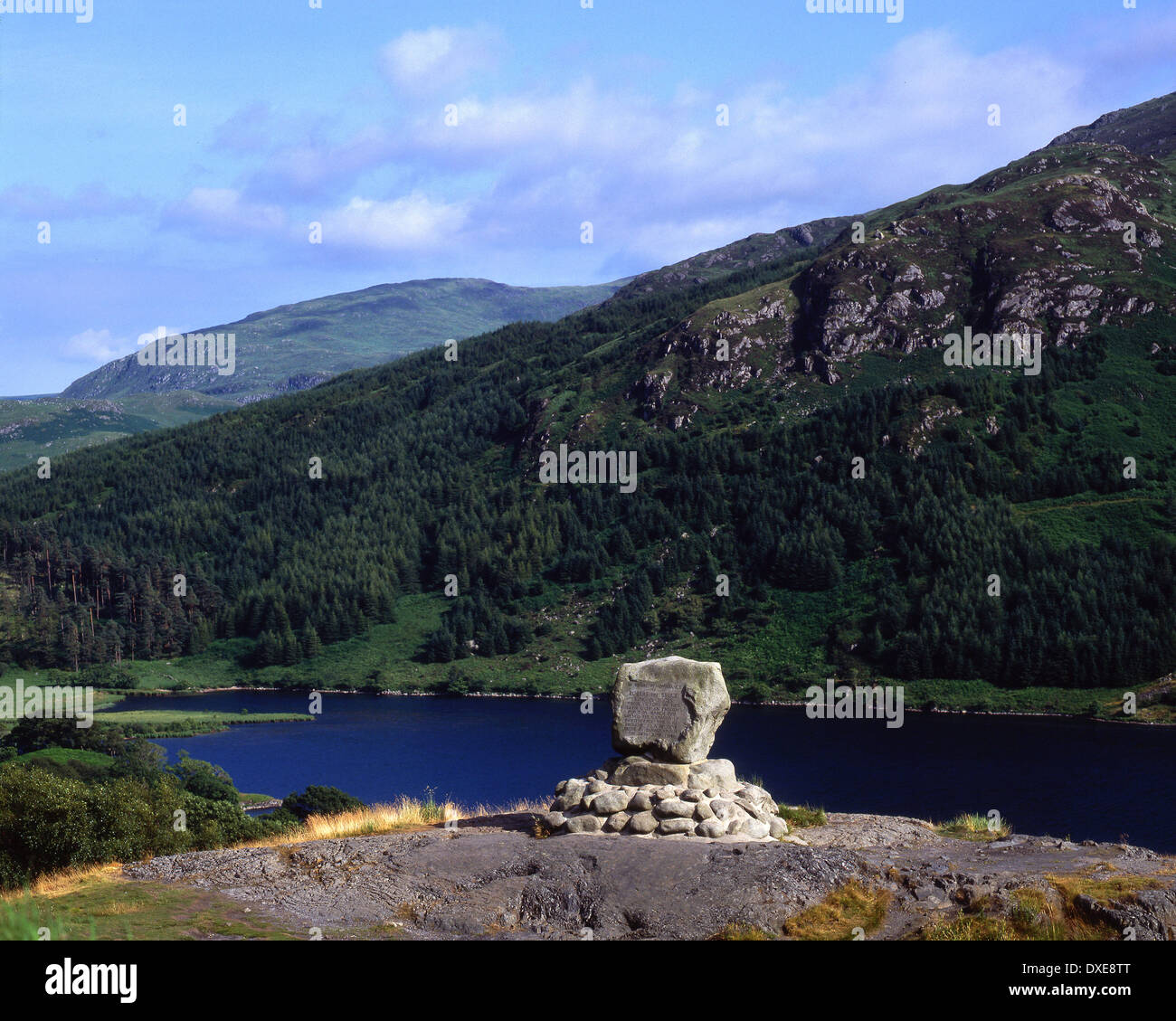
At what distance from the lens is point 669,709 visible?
31875mm

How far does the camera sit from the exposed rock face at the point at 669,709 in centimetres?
3153

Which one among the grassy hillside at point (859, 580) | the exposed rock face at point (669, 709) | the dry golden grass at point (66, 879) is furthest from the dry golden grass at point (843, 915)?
the grassy hillside at point (859, 580)

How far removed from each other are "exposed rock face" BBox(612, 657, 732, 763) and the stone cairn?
3 centimetres

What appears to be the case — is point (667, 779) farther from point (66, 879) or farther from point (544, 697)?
point (544, 697)

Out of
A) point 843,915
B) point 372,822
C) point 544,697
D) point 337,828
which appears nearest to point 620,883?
point 843,915

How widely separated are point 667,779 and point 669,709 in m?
2.32

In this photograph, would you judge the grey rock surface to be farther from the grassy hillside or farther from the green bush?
the grassy hillside

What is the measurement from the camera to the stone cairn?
28.2 meters

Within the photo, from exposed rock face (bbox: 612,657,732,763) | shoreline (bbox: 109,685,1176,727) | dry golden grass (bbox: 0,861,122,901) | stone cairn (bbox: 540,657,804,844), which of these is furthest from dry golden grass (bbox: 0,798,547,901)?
shoreline (bbox: 109,685,1176,727)

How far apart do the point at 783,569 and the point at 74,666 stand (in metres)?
128

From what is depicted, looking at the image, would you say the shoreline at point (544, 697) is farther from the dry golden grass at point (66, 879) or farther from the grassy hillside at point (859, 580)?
the dry golden grass at point (66, 879)
